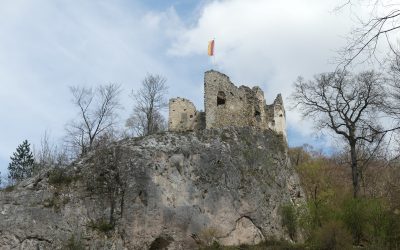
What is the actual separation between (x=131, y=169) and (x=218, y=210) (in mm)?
4080

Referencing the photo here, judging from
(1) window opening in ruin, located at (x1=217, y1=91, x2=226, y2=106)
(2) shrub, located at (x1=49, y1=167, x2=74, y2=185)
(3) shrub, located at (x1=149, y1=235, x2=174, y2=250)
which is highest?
(1) window opening in ruin, located at (x1=217, y1=91, x2=226, y2=106)

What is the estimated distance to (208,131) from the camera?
22953 mm

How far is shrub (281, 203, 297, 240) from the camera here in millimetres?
21656

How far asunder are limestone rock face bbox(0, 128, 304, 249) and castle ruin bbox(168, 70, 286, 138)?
18.9 feet

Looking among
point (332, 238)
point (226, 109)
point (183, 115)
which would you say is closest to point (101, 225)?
point (332, 238)

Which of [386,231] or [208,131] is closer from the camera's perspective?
[386,231]

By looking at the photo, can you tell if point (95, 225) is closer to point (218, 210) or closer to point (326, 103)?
point (218, 210)

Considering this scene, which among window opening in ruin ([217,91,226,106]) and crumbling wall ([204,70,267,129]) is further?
window opening in ruin ([217,91,226,106])

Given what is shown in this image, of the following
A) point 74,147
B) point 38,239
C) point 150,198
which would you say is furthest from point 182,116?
point 38,239

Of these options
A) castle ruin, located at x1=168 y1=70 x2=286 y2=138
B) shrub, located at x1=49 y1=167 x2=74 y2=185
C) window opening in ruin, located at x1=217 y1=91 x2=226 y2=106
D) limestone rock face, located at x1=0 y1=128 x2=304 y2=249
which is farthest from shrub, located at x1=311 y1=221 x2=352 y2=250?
window opening in ruin, located at x1=217 y1=91 x2=226 y2=106

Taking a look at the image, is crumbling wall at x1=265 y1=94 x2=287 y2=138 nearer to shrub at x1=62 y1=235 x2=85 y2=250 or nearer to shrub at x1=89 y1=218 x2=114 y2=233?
shrub at x1=89 y1=218 x2=114 y2=233

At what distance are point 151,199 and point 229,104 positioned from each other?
37.2 ft

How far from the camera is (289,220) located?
21.8 metres

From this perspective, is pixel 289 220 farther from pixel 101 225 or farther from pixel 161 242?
pixel 101 225
